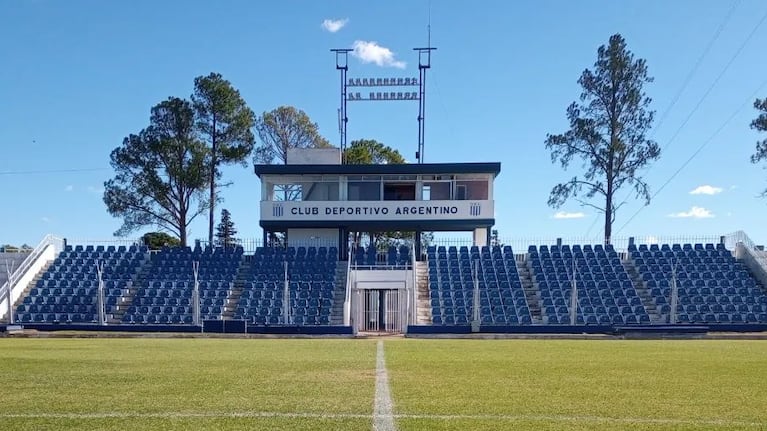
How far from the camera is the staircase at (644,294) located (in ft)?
86.5

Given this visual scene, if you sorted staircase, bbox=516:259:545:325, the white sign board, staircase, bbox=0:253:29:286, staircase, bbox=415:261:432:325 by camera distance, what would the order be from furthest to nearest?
the white sign board → staircase, bbox=0:253:29:286 → staircase, bbox=516:259:545:325 → staircase, bbox=415:261:432:325

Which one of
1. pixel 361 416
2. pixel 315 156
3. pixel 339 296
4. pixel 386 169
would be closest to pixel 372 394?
pixel 361 416

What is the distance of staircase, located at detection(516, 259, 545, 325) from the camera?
26.8m

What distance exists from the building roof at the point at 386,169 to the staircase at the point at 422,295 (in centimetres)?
459

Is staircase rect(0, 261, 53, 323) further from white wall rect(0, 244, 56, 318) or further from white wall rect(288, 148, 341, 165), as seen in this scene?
white wall rect(288, 148, 341, 165)

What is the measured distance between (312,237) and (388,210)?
13.7 ft

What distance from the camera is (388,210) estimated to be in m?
32.2

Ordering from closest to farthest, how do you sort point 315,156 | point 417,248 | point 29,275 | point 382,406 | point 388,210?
point 382,406 < point 29,275 < point 388,210 < point 417,248 < point 315,156

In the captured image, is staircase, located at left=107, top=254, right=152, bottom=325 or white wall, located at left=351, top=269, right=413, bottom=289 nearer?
staircase, located at left=107, top=254, right=152, bottom=325

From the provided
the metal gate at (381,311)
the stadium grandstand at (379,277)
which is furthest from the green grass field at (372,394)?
the metal gate at (381,311)

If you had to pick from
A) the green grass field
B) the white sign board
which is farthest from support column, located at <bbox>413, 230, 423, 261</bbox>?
the green grass field

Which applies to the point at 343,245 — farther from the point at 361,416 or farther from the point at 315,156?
the point at 361,416

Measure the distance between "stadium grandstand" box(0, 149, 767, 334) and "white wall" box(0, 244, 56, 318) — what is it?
0.08m

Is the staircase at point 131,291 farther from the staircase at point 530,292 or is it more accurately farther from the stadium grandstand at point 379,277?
the staircase at point 530,292
